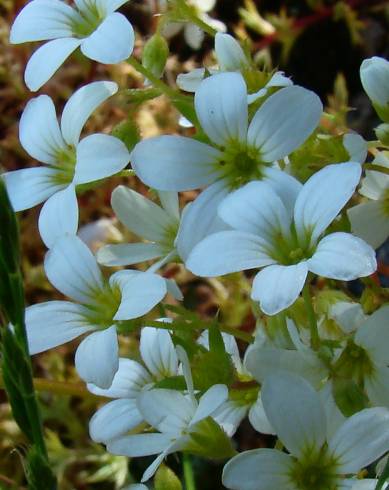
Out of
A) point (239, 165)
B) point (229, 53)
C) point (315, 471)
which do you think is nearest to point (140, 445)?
point (315, 471)

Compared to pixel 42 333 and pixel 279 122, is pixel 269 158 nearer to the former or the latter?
pixel 279 122

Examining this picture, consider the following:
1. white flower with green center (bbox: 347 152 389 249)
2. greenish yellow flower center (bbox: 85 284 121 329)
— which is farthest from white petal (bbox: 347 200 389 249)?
greenish yellow flower center (bbox: 85 284 121 329)

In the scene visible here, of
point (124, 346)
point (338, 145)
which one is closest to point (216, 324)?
point (338, 145)

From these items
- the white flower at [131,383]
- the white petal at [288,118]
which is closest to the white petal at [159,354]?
the white flower at [131,383]

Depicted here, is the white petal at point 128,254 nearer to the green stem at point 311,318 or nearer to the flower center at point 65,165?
the flower center at point 65,165

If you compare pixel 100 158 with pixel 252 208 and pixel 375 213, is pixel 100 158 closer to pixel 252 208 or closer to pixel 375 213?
pixel 252 208

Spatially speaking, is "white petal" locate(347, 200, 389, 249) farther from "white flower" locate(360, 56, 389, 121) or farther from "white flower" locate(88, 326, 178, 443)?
"white flower" locate(88, 326, 178, 443)
